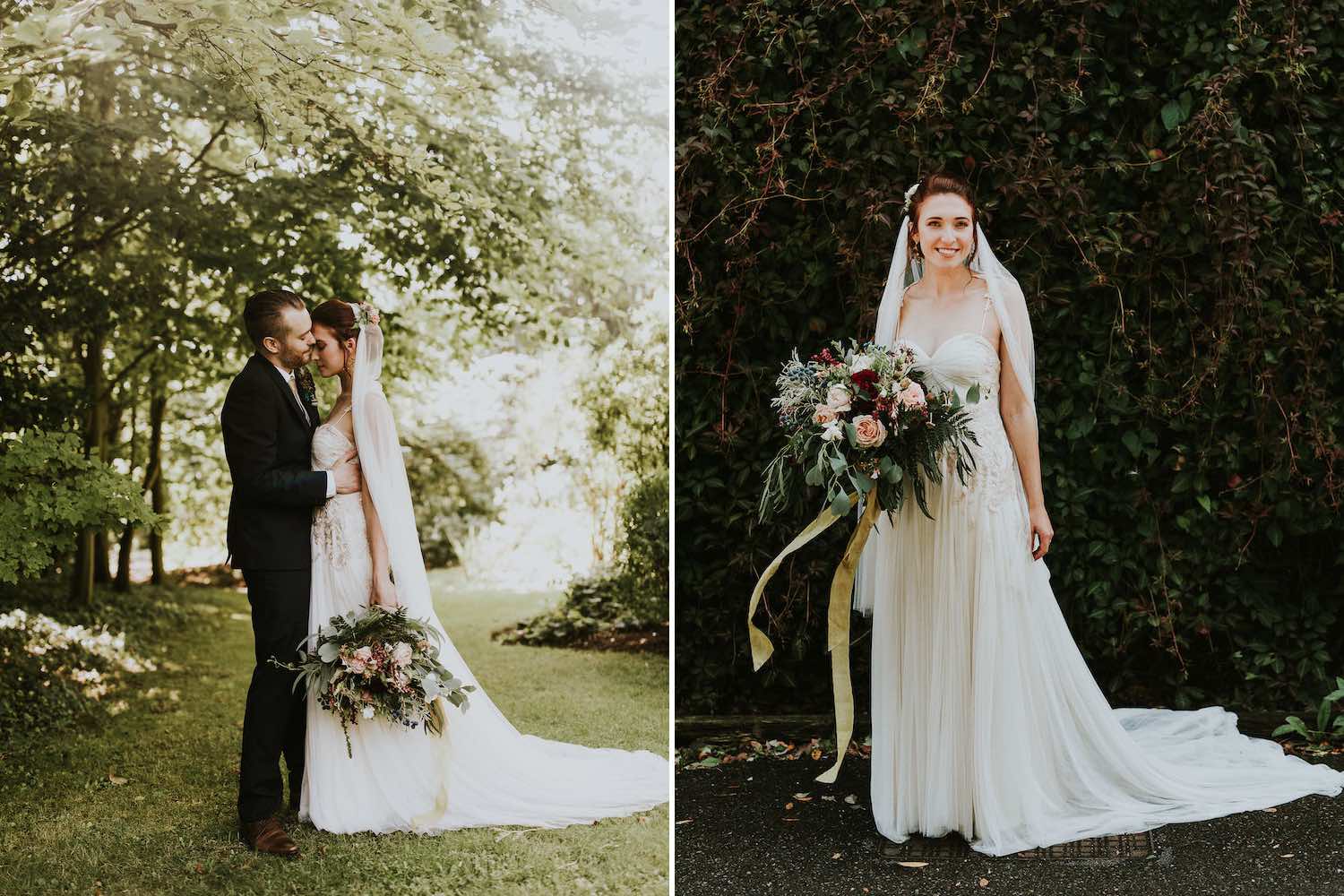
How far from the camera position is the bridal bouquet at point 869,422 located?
2.94 meters

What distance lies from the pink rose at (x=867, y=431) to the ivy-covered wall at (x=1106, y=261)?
50.8 inches

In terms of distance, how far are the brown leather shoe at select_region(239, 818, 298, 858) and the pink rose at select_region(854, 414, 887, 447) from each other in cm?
208

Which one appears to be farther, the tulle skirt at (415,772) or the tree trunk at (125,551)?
the tree trunk at (125,551)

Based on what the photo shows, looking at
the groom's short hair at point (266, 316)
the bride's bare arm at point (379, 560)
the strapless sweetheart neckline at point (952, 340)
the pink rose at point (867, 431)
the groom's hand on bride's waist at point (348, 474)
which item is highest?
the groom's short hair at point (266, 316)

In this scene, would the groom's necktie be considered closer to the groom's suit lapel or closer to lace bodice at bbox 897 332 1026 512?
the groom's suit lapel

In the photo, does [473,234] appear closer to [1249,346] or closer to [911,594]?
[911,594]

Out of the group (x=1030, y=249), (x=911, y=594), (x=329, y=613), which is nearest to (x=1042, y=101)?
(x=1030, y=249)

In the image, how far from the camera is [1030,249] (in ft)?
13.2

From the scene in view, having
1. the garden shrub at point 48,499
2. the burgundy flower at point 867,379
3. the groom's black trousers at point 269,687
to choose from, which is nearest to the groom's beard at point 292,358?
the groom's black trousers at point 269,687

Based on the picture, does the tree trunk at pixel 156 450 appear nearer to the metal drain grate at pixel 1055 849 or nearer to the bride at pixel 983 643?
the bride at pixel 983 643

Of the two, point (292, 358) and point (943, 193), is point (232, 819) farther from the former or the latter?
point (943, 193)

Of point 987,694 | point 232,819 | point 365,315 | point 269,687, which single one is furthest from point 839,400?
point 232,819

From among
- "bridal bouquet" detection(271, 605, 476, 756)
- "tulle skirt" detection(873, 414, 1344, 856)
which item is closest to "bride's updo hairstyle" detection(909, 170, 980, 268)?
"tulle skirt" detection(873, 414, 1344, 856)

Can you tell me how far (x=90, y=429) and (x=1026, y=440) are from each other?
4.58 meters
